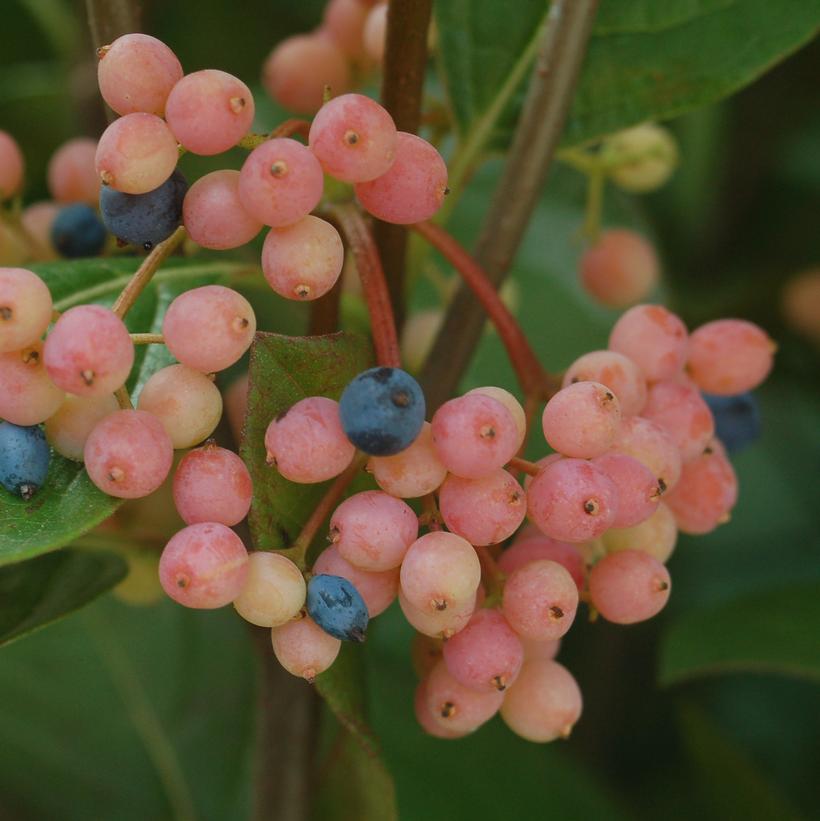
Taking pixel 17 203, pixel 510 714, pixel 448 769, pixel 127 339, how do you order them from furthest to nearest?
pixel 448 769 < pixel 17 203 < pixel 510 714 < pixel 127 339

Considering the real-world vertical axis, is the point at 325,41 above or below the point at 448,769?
above

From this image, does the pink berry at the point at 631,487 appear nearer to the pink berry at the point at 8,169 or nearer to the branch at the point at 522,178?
the branch at the point at 522,178

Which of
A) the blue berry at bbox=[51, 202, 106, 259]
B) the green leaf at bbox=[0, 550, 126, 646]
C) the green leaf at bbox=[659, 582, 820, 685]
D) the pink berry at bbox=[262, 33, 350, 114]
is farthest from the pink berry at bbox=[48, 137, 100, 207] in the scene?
the green leaf at bbox=[659, 582, 820, 685]

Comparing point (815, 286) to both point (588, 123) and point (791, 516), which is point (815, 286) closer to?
point (791, 516)

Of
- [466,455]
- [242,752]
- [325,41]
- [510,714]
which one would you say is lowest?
[242,752]

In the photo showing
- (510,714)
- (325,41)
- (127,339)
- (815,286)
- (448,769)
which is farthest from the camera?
(815,286)

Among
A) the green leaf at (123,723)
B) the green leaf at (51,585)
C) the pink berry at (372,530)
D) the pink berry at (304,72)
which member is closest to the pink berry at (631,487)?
the pink berry at (372,530)

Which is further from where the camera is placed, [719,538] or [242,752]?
[719,538]

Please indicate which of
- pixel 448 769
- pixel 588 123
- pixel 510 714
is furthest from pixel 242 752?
pixel 588 123
